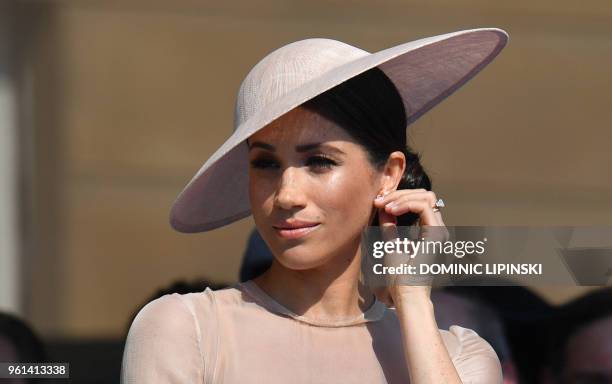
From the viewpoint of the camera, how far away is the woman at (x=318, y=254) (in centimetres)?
232

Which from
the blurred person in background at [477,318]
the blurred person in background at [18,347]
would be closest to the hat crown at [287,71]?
the blurred person in background at [477,318]

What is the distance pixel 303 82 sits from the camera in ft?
7.86

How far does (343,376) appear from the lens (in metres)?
2.38

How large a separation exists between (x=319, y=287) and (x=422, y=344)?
22 cm

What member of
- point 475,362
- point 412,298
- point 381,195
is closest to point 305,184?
point 381,195

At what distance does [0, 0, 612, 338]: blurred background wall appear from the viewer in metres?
4.63

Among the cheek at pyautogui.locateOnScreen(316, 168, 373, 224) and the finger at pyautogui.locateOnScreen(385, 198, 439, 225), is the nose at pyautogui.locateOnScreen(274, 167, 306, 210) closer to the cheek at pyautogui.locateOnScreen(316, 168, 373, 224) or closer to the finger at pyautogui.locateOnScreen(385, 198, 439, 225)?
the cheek at pyautogui.locateOnScreen(316, 168, 373, 224)

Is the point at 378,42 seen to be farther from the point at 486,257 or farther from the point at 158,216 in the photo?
the point at 486,257

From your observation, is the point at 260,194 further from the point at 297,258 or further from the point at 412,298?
the point at 412,298

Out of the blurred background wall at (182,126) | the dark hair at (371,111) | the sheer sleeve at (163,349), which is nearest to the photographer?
the sheer sleeve at (163,349)

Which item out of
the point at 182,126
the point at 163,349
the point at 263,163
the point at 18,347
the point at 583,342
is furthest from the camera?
the point at 182,126

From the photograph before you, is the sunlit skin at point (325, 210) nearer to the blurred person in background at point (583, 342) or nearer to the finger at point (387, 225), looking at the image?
the finger at point (387, 225)

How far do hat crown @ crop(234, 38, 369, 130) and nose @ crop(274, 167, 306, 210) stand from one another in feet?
0.48

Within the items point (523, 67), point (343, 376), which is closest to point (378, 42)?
point (523, 67)
